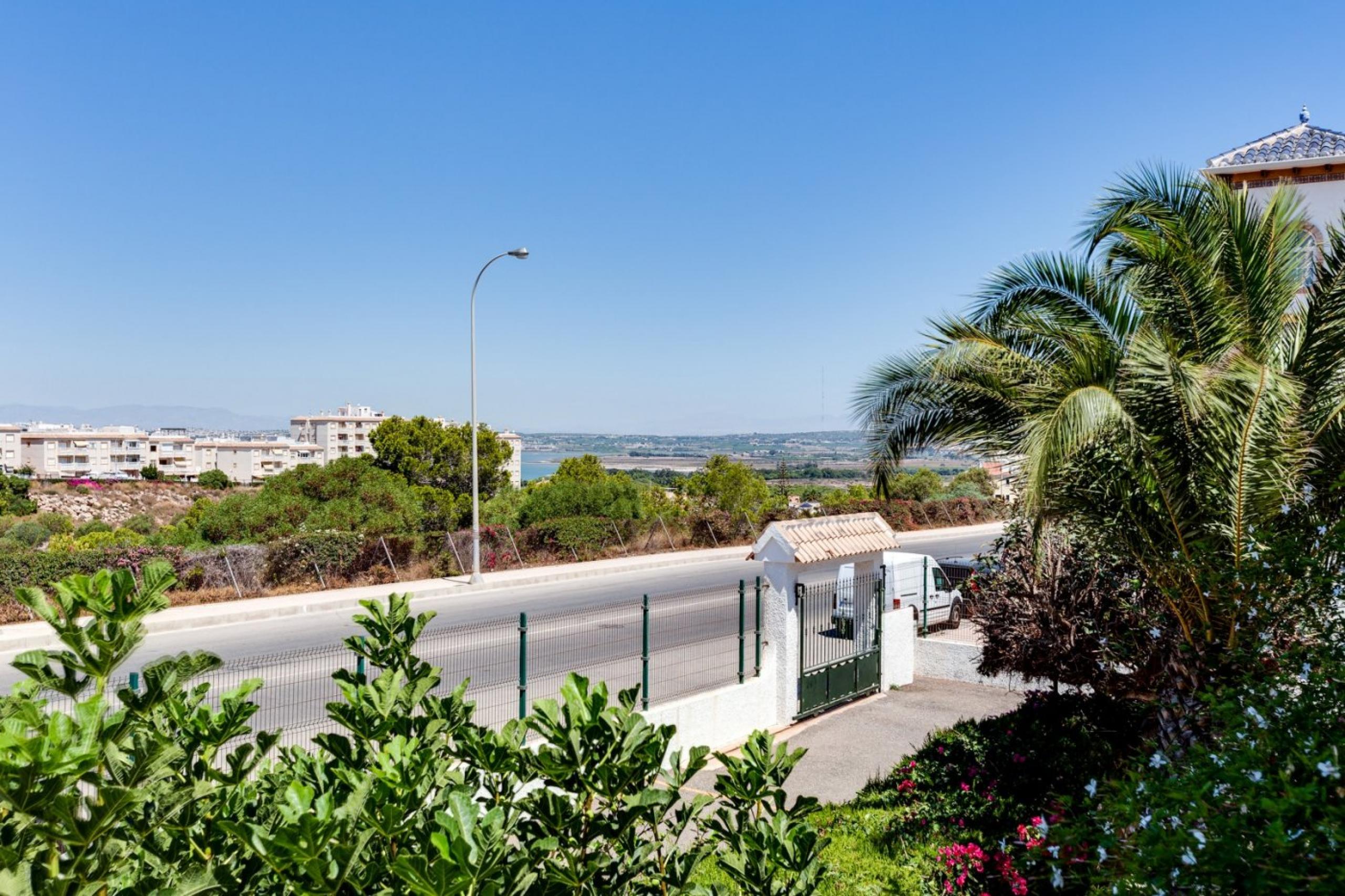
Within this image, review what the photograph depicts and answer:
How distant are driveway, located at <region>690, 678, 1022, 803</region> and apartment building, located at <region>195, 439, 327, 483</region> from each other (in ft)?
483

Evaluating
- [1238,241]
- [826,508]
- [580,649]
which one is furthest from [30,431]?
[1238,241]

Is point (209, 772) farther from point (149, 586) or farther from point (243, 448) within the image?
point (243, 448)

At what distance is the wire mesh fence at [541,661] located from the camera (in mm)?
8930

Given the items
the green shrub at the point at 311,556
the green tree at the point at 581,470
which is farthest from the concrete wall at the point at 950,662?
the green tree at the point at 581,470

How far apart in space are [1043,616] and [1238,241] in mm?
4033

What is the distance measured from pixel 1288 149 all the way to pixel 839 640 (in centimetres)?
1199

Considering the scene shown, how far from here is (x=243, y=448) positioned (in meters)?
150

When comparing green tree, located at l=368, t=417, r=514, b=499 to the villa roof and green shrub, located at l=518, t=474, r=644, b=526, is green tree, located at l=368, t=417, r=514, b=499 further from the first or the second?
the villa roof

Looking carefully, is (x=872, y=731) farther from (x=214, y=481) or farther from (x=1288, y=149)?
(x=214, y=481)

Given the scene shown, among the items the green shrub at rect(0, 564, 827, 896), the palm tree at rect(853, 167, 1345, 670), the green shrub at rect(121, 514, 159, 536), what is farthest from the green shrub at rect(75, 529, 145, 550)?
the green shrub at rect(0, 564, 827, 896)

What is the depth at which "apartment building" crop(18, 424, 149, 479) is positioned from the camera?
138000 millimetres

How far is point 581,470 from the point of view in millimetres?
39250

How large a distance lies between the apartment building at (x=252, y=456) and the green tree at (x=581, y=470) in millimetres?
118667

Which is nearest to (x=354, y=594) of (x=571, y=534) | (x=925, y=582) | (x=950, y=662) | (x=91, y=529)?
(x=571, y=534)
